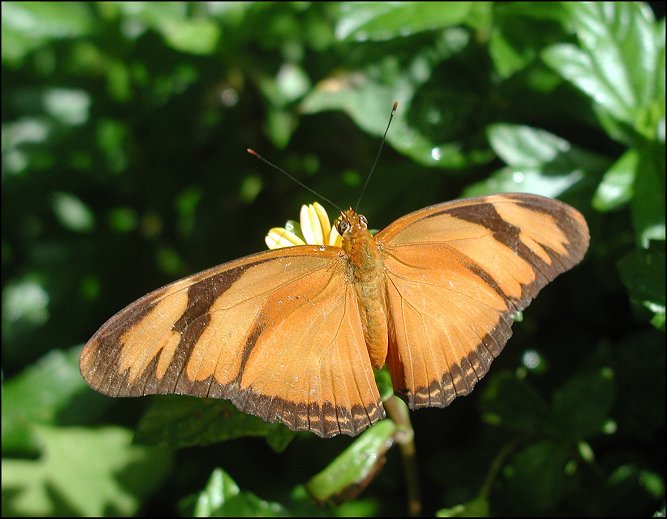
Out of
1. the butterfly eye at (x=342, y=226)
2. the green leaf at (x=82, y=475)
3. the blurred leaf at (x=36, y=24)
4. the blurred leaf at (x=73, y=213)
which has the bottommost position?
the green leaf at (x=82, y=475)

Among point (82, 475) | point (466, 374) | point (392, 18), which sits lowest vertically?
point (82, 475)

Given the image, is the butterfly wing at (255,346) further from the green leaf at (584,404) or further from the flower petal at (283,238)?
the green leaf at (584,404)

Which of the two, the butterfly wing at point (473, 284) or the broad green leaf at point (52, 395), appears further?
the broad green leaf at point (52, 395)

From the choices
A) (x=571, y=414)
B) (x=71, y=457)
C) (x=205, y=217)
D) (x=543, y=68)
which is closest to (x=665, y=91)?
(x=543, y=68)

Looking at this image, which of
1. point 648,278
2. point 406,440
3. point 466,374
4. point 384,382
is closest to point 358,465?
point 406,440

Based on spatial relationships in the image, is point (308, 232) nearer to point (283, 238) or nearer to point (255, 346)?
point (283, 238)

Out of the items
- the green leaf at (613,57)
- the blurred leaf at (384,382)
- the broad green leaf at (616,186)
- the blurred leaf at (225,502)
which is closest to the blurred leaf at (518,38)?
the green leaf at (613,57)

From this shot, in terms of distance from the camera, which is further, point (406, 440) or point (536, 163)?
point (536, 163)
